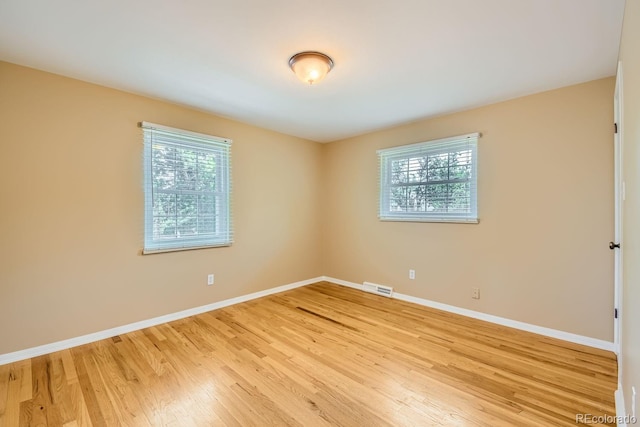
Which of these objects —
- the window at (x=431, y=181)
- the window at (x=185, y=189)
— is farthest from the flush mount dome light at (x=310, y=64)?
the window at (x=431, y=181)

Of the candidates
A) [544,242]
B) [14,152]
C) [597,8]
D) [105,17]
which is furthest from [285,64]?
[544,242]

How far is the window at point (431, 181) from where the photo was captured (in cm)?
330

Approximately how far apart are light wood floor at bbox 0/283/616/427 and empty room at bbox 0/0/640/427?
18 millimetres

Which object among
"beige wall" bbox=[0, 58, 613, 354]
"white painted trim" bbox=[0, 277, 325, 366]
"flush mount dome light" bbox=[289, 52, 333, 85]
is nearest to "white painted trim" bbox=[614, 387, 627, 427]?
"beige wall" bbox=[0, 58, 613, 354]

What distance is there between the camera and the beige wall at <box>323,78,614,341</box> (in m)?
2.53

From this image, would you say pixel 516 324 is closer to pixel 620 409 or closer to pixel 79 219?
pixel 620 409

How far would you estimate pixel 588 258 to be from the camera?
2.57 meters

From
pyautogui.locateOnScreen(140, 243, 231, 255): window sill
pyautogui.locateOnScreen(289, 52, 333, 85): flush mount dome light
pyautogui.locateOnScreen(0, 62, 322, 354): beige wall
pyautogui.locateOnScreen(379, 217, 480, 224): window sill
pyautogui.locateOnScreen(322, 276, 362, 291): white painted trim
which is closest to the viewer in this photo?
pyautogui.locateOnScreen(289, 52, 333, 85): flush mount dome light

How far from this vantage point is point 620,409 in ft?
5.42

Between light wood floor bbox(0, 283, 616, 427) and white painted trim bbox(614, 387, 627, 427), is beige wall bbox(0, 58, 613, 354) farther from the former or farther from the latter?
white painted trim bbox(614, 387, 627, 427)

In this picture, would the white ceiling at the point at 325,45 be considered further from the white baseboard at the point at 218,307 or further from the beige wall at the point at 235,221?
the white baseboard at the point at 218,307

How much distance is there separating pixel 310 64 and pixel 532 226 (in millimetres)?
2586

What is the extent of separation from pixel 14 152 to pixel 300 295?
3260 millimetres

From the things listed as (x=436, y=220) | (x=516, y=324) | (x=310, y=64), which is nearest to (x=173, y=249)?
(x=310, y=64)
